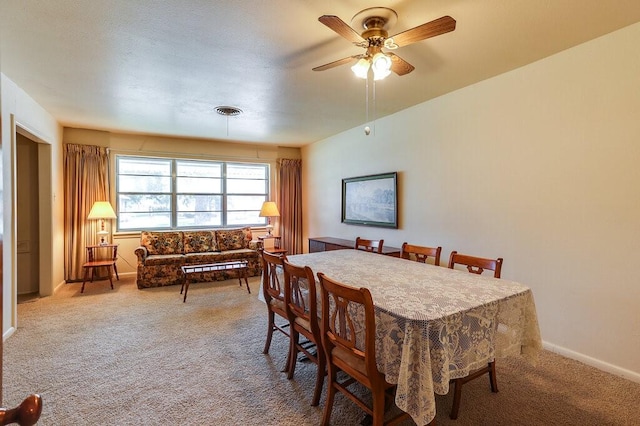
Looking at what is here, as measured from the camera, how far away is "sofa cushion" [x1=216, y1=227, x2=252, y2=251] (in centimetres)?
566

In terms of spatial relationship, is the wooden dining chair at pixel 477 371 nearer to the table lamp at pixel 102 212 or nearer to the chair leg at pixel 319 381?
the chair leg at pixel 319 381

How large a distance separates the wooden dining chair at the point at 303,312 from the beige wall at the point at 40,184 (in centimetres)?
274

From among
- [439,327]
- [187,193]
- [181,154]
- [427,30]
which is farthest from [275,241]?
[439,327]

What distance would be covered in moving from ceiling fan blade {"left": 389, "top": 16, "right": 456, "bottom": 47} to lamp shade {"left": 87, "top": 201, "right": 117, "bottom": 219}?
4888 millimetres

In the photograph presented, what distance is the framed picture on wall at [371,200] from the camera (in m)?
4.30

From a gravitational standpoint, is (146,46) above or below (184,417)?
above

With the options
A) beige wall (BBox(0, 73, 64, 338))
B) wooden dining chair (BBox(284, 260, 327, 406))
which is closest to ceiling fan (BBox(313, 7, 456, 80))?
wooden dining chair (BBox(284, 260, 327, 406))

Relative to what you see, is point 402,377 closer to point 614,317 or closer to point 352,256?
point 352,256

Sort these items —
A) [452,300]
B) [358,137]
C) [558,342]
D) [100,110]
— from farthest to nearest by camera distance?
[358,137], [100,110], [558,342], [452,300]

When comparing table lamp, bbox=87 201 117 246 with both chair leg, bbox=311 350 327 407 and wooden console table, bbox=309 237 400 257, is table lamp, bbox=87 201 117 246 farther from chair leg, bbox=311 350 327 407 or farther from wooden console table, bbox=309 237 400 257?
chair leg, bbox=311 350 327 407

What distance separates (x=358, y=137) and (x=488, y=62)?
2.39 metres

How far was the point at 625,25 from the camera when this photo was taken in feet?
7.47

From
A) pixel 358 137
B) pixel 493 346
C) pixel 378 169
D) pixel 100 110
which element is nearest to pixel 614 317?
pixel 493 346

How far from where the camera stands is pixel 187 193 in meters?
6.04
